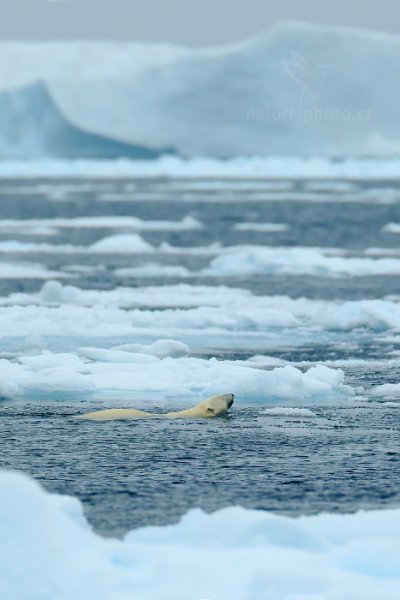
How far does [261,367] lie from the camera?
16.8 m

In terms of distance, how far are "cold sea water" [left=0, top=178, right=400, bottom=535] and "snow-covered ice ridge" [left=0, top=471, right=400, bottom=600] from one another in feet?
3.32

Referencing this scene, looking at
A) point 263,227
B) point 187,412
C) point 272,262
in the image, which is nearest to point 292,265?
point 272,262

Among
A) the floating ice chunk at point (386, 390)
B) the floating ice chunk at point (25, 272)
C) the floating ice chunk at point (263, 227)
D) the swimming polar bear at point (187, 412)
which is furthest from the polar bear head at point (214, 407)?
the floating ice chunk at point (263, 227)

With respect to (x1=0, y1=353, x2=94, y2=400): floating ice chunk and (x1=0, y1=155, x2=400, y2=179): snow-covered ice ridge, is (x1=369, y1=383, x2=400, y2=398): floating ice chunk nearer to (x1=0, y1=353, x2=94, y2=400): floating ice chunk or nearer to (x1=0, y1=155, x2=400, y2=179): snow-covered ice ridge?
(x1=0, y1=353, x2=94, y2=400): floating ice chunk

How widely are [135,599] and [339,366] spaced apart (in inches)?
353

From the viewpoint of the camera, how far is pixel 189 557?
8.98 metres

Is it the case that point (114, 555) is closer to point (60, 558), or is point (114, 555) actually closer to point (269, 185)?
point (60, 558)

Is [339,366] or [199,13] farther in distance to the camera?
[199,13]

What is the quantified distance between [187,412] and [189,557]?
513 cm

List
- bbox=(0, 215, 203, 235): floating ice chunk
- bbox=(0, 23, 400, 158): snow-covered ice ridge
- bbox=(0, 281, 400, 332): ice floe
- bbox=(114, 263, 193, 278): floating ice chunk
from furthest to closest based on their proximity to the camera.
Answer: bbox=(0, 23, 400, 158): snow-covered ice ridge → bbox=(0, 215, 203, 235): floating ice chunk → bbox=(114, 263, 193, 278): floating ice chunk → bbox=(0, 281, 400, 332): ice floe

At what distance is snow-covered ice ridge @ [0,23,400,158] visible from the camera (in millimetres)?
59188

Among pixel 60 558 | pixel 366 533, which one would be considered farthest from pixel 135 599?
pixel 366 533

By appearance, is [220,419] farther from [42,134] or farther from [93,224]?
[42,134]

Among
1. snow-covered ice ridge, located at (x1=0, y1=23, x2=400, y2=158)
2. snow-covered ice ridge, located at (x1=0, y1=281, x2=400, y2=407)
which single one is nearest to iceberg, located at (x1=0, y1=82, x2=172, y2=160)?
snow-covered ice ridge, located at (x1=0, y1=23, x2=400, y2=158)
